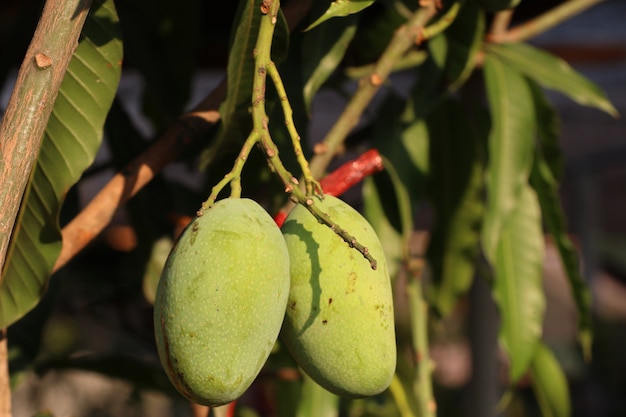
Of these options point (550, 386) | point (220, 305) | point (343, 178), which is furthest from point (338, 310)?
point (550, 386)

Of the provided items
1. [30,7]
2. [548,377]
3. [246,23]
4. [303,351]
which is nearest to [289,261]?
[303,351]

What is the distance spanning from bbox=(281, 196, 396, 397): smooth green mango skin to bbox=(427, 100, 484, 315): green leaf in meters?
0.46

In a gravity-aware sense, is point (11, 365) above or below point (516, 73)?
below

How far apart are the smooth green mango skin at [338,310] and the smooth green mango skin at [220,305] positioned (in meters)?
0.02

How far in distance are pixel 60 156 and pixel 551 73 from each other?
1.67 feet

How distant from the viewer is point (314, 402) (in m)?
0.83

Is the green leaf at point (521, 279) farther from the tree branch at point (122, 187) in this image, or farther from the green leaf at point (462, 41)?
the tree branch at point (122, 187)

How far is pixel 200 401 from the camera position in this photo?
448mm

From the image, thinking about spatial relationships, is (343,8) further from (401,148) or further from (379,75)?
(401,148)

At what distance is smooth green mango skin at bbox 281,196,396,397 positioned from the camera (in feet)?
1.52

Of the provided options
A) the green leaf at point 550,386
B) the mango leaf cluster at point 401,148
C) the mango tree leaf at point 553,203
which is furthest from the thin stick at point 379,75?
the green leaf at point 550,386

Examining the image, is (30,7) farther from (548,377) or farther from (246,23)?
(548,377)

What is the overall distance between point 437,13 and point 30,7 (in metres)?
0.47

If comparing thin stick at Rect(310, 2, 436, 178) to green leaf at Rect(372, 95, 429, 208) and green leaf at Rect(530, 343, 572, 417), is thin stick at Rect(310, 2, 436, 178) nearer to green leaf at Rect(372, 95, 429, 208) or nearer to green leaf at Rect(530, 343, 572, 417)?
green leaf at Rect(372, 95, 429, 208)
